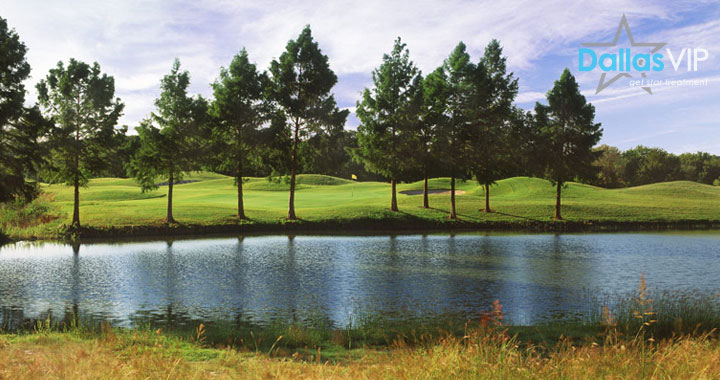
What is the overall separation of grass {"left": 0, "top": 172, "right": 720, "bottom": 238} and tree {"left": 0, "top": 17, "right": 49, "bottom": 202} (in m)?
5.78

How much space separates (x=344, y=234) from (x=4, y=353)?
31194 millimetres

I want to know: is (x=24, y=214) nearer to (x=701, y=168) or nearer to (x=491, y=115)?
(x=491, y=115)

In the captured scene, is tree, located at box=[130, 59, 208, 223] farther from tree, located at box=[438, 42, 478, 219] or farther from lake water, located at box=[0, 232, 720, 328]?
tree, located at box=[438, 42, 478, 219]

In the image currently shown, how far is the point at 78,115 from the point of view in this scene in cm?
3738

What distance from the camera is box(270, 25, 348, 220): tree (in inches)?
1796

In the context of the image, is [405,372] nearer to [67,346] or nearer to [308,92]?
[67,346]

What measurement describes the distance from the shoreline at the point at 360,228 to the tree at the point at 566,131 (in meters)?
5.34

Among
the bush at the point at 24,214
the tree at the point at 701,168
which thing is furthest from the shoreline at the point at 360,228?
the tree at the point at 701,168

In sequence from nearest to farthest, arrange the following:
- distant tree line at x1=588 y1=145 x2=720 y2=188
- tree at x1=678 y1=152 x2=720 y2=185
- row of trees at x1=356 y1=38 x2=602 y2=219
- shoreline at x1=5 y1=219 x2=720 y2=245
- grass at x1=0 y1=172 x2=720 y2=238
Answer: shoreline at x1=5 y1=219 x2=720 y2=245 < grass at x1=0 y1=172 x2=720 y2=238 < row of trees at x1=356 y1=38 x2=602 y2=219 < distant tree line at x1=588 y1=145 x2=720 y2=188 < tree at x1=678 y1=152 x2=720 y2=185

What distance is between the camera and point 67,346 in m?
9.66

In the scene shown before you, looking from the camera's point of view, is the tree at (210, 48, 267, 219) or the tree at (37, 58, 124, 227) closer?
the tree at (37, 58, 124, 227)

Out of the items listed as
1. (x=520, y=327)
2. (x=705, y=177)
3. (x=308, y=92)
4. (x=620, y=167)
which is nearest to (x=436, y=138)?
(x=308, y=92)

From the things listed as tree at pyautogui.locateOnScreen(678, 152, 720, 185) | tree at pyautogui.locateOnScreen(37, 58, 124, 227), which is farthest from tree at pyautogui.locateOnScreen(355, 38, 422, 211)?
tree at pyautogui.locateOnScreen(678, 152, 720, 185)

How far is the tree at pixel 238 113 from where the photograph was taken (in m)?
43.9
